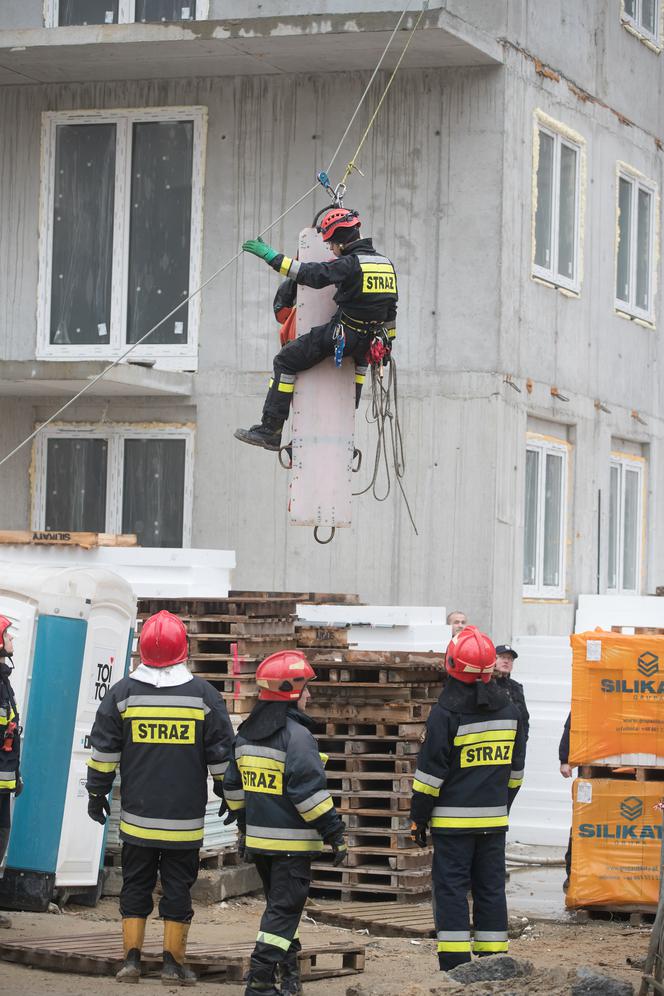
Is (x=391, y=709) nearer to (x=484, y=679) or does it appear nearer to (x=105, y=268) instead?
(x=484, y=679)

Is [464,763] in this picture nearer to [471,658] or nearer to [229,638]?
[471,658]

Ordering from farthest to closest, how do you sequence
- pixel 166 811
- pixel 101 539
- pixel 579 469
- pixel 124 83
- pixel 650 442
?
pixel 650 442 < pixel 579 469 < pixel 124 83 < pixel 101 539 < pixel 166 811

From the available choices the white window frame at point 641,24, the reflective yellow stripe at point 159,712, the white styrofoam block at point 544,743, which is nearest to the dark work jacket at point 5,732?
the reflective yellow stripe at point 159,712

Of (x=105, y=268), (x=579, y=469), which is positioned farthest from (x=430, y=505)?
(x=105, y=268)

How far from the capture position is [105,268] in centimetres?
1762

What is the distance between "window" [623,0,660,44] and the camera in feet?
66.6

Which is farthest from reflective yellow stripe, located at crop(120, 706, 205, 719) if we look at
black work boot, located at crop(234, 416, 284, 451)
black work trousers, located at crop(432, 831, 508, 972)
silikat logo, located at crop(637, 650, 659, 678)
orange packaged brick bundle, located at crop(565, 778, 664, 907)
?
silikat logo, located at crop(637, 650, 659, 678)

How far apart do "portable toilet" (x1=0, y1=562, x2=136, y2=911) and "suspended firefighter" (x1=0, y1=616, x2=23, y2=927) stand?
0.66m

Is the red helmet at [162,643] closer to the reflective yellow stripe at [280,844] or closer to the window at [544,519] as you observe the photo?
the reflective yellow stripe at [280,844]

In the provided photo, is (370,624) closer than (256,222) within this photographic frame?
Yes

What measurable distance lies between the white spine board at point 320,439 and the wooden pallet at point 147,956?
294 cm

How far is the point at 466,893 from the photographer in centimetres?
941

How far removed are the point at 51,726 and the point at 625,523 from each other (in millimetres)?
10535

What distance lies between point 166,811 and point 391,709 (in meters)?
4.17
